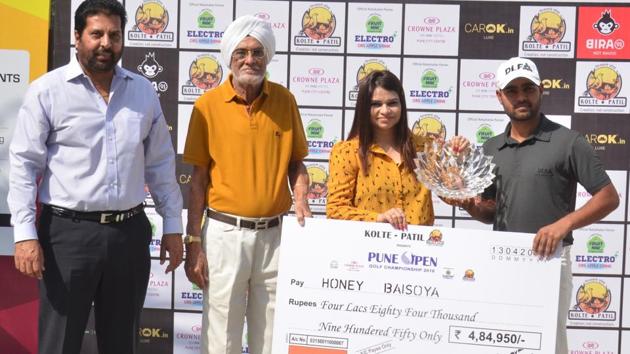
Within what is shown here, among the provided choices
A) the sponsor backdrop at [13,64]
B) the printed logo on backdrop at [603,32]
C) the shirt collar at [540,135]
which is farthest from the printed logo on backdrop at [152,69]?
the printed logo on backdrop at [603,32]

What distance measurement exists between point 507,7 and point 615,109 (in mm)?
831

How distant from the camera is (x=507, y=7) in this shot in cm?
388

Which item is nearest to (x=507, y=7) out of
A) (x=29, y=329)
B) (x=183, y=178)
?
(x=183, y=178)

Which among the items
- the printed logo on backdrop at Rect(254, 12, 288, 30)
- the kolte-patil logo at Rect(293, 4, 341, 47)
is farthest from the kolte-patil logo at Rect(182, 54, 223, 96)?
the kolte-patil logo at Rect(293, 4, 341, 47)

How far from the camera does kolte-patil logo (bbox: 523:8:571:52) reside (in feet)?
12.7

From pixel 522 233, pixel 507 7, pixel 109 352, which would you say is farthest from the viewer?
pixel 507 7

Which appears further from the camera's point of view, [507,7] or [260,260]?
[507,7]

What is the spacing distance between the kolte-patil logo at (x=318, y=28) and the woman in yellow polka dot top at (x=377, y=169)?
51.9 inches

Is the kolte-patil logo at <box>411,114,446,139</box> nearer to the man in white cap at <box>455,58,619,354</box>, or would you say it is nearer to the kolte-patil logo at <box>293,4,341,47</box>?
the kolte-patil logo at <box>293,4,341,47</box>

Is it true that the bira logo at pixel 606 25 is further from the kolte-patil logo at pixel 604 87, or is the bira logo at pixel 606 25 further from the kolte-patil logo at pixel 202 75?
the kolte-patil logo at pixel 202 75

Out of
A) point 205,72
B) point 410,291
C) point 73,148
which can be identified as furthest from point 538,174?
point 205,72

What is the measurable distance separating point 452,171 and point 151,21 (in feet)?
7.12

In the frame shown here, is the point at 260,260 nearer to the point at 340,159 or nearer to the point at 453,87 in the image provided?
the point at 340,159

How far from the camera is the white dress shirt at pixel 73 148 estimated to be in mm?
2545
